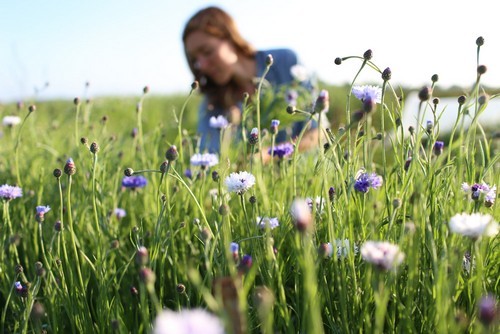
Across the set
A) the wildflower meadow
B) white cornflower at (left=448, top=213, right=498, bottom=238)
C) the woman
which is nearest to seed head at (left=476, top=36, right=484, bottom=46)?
the wildflower meadow

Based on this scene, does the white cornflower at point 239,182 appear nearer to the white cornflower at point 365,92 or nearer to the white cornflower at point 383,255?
the white cornflower at point 365,92

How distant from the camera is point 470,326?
0.84 m

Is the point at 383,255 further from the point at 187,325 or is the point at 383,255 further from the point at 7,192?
the point at 7,192

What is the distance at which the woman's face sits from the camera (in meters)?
3.22

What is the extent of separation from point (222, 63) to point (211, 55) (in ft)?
0.27

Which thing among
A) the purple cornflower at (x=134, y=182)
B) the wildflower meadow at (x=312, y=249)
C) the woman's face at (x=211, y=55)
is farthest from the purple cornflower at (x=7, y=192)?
the woman's face at (x=211, y=55)

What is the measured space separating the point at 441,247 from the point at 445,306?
0.85 feet

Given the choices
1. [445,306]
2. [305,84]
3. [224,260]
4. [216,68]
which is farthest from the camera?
[216,68]

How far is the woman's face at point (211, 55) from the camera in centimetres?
322

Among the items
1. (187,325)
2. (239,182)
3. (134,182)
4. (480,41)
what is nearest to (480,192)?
(480,41)

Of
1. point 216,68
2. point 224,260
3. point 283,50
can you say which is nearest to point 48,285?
point 224,260

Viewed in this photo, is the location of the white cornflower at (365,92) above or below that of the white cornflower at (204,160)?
above

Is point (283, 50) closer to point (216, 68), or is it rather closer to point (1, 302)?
point (216, 68)

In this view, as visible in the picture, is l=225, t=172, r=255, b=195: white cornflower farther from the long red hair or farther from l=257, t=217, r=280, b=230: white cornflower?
the long red hair
